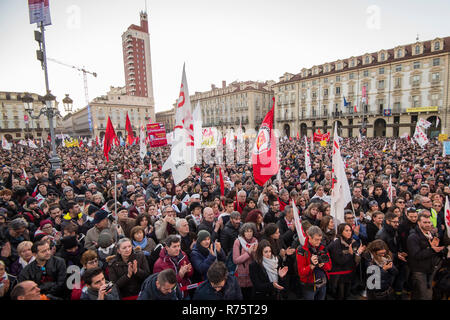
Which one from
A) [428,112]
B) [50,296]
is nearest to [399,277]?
[50,296]

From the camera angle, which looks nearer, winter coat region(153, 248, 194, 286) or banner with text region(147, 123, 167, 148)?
winter coat region(153, 248, 194, 286)

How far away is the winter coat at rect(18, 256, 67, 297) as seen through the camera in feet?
9.01

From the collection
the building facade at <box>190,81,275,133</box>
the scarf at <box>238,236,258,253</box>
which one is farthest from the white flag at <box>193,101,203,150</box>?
the building facade at <box>190,81,275,133</box>

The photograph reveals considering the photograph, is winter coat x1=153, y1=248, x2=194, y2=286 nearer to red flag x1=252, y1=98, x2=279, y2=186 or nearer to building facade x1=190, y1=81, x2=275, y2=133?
red flag x1=252, y1=98, x2=279, y2=186

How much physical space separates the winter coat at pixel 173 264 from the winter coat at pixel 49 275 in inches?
44.5

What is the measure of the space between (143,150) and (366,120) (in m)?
42.2

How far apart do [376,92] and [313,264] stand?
47.0 metres

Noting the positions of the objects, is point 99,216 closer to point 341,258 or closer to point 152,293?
point 152,293

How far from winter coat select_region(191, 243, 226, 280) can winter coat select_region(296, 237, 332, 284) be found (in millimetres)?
1099

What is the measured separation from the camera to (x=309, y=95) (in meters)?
48.5

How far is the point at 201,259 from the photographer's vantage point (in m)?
3.13

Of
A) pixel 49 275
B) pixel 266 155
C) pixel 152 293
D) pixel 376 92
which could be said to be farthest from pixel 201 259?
pixel 376 92

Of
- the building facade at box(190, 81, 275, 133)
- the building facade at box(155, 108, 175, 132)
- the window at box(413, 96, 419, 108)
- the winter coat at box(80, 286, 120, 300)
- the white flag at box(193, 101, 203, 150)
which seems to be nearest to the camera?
the winter coat at box(80, 286, 120, 300)
